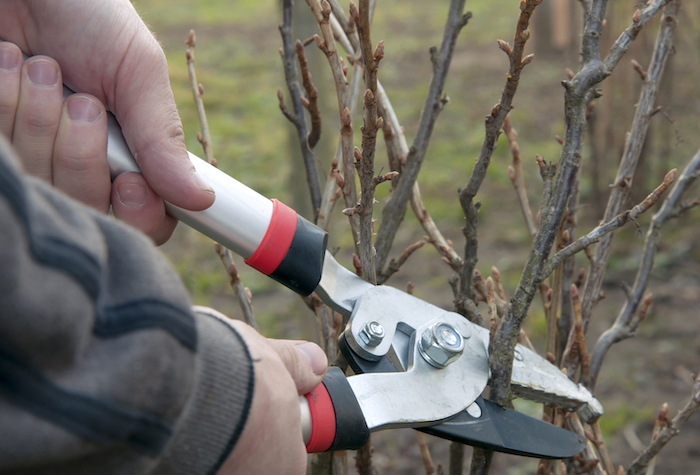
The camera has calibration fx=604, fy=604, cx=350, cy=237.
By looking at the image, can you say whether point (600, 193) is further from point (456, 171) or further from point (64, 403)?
point (64, 403)

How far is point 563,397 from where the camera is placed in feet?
4.17

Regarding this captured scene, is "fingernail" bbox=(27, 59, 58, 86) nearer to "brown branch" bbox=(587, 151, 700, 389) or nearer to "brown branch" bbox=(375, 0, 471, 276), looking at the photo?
"brown branch" bbox=(375, 0, 471, 276)

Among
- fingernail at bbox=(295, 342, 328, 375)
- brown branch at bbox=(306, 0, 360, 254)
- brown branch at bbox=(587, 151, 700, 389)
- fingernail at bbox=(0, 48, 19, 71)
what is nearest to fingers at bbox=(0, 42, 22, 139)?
fingernail at bbox=(0, 48, 19, 71)

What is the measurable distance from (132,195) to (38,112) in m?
0.28

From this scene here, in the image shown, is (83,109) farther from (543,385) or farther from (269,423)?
(543,385)

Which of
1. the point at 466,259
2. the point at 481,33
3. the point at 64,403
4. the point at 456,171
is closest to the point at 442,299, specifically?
the point at 456,171


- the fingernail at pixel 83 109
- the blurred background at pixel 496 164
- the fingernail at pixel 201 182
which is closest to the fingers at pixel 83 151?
the fingernail at pixel 83 109

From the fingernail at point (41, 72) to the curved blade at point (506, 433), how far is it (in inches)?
43.3

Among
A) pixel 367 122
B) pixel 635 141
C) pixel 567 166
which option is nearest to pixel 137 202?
pixel 367 122

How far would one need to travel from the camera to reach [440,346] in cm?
121

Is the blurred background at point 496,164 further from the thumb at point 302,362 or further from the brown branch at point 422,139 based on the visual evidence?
the thumb at point 302,362

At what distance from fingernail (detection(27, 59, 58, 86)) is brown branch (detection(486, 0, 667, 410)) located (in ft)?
3.60

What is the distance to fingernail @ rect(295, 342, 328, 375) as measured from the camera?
1005 millimetres

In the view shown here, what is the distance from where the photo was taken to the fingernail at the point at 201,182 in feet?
4.08
